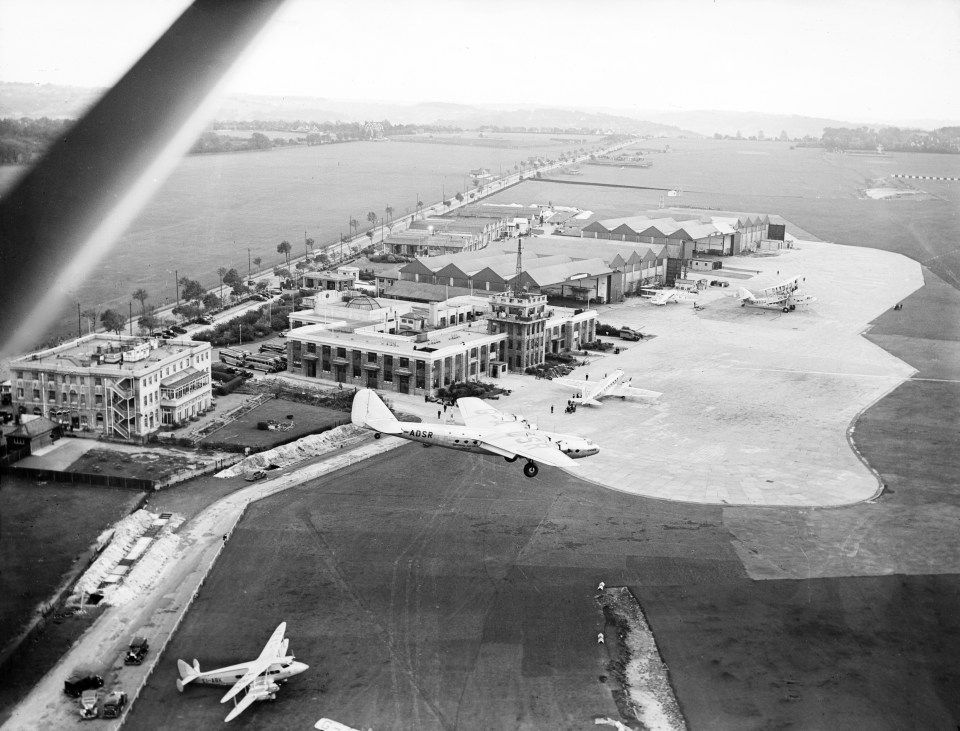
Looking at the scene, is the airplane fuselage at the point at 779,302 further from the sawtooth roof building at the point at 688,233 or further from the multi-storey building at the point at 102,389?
the multi-storey building at the point at 102,389

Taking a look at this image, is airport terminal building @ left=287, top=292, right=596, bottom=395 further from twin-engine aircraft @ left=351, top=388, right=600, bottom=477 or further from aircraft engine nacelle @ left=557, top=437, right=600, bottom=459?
twin-engine aircraft @ left=351, top=388, right=600, bottom=477

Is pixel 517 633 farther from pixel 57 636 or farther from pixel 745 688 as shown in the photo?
pixel 57 636

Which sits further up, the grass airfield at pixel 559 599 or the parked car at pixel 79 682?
the parked car at pixel 79 682

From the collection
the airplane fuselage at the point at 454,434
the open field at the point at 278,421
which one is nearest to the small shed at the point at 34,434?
the open field at the point at 278,421

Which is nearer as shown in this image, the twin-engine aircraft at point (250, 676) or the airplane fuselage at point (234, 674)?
the twin-engine aircraft at point (250, 676)

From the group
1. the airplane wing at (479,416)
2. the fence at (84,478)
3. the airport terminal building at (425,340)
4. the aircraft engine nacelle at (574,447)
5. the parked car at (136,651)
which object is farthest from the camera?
the airport terminal building at (425,340)

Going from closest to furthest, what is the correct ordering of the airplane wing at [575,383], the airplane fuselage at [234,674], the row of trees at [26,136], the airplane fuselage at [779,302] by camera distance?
the row of trees at [26,136] → the airplane fuselage at [234,674] → the airplane wing at [575,383] → the airplane fuselage at [779,302]
